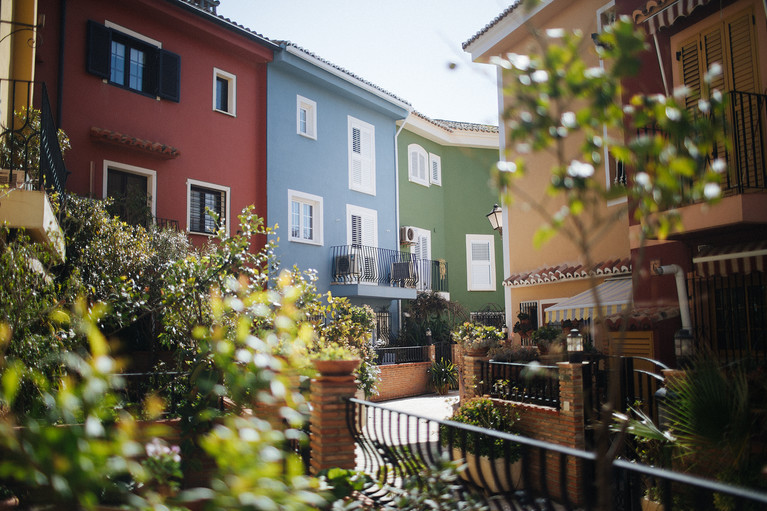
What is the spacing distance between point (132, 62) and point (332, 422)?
1233 centimetres

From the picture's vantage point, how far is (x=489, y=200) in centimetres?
2577

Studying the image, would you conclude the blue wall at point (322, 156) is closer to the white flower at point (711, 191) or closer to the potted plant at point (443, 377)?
the potted plant at point (443, 377)

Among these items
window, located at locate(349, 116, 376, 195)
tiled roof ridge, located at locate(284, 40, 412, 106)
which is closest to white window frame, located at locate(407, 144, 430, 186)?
tiled roof ridge, located at locate(284, 40, 412, 106)

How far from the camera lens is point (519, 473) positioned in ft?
28.0

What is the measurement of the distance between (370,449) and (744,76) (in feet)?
25.7

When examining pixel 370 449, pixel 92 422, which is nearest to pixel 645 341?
pixel 370 449

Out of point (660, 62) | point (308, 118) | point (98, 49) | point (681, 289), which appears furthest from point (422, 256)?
point (681, 289)

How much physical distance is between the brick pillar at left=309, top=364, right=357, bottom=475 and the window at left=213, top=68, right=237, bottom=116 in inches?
500

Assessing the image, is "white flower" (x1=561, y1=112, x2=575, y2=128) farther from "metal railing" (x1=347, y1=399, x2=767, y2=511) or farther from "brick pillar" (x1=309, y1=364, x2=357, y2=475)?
"brick pillar" (x1=309, y1=364, x2=357, y2=475)

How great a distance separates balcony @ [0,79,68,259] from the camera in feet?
21.0

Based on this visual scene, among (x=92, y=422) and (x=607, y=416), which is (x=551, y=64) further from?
(x=92, y=422)

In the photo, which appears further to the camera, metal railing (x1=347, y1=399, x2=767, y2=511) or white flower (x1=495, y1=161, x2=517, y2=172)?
metal railing (x1=347, y1=399, x2=767, y2=511)

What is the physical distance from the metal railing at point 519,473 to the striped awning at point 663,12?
6.69 metres

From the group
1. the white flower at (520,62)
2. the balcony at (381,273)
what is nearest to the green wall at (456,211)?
the balcony at (381,273)
